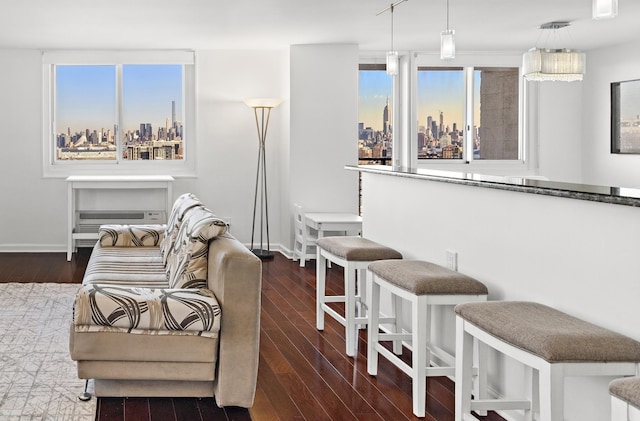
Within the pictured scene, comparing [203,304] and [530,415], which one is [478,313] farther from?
[203,304]

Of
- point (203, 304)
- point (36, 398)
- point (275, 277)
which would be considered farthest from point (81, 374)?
point (275, 277)

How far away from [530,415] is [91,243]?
6.81 metres

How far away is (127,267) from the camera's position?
16.7 feet

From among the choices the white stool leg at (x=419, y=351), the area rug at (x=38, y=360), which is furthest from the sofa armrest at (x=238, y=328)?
the white stool leg at (x=419, y=351)

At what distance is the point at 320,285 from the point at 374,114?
14.6ft

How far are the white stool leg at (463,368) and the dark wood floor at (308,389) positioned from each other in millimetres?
427

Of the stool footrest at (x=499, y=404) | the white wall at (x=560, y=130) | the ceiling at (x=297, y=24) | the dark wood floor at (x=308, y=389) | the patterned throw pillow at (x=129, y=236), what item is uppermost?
the ceiling at (x=297, y=24)

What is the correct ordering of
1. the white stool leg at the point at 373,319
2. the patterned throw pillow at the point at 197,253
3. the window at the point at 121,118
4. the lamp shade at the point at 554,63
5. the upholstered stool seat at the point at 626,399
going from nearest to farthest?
the upholstered stool seat at the point at 626,399 → the patterned throw pillow at the point at 197,253 → the white stool leg at the point at 373,319 → the lamp shade at the point at 554,63 → the window at the point at 121,118

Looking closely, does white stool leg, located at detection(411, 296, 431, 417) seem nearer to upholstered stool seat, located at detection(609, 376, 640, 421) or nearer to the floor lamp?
upholstered stool seat, located at detection(609, 376, 640, 421)

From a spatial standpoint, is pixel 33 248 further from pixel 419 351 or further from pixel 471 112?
pixel 419 351

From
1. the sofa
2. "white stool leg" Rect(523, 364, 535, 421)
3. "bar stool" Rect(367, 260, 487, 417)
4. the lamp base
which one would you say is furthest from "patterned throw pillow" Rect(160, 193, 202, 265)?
the lamp base

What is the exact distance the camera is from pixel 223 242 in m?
3.86

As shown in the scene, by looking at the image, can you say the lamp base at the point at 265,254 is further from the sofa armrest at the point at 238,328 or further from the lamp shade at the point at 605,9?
the lamp shade at the point at 605,9

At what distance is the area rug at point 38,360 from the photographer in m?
3.60
